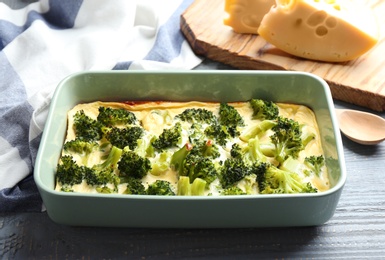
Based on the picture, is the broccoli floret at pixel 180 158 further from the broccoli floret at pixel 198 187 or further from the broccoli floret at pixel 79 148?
the broccoli floret at pixel 79 148

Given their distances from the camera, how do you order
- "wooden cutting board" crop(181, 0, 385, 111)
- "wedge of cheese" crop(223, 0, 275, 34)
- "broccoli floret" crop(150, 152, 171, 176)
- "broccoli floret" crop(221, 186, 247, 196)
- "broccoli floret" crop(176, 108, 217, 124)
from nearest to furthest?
1. "broccoli floret" crop(221, 186, 247, 196)
2. "broccoli floret" crop(150, 152, 171, 176)
3. "broccoli floret" crop(176, 108, 217, 124)
4. "wooden cutting board" crop(181, 0, 385, 111)
5. "wedge of cheese" crop(223, 0, 275, 34)

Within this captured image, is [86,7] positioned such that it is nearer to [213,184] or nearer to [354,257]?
[213,184]

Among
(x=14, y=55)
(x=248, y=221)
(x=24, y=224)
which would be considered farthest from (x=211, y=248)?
(x=14, y=55)

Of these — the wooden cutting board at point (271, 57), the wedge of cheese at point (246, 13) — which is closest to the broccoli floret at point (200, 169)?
the wooden cutting board at point (271, 57)

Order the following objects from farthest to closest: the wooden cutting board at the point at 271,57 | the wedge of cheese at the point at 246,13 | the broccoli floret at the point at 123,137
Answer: the wedge of cheese at the point at 246,13 → the wooden cutting board at the point at 271,57 → the broccoli floret at the point at 123,137

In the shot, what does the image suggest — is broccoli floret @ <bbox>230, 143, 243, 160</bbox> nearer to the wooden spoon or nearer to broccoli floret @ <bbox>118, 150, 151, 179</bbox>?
broccoli floret @ <bbox>118, 150, 151, 179</bbox>

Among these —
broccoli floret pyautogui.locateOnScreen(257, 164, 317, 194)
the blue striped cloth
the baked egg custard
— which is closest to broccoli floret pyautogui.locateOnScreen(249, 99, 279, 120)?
the baked egg custard
